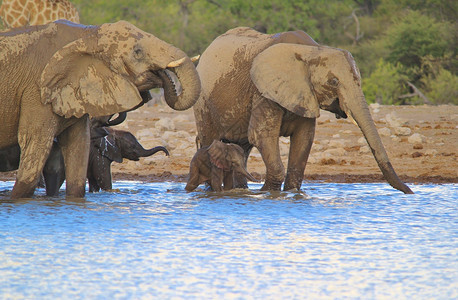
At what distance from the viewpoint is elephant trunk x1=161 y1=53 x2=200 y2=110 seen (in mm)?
6945

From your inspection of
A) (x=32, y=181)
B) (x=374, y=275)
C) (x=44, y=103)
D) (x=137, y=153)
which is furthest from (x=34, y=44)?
(x=374, y=275)

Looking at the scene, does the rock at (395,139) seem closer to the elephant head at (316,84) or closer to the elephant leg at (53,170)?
the elephant head at (316,84)

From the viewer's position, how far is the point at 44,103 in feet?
23.1

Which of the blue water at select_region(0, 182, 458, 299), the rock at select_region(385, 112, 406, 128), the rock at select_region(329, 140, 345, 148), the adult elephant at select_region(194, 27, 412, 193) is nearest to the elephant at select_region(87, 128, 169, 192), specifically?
the blue water at select_region(0, 182, 458, 299)

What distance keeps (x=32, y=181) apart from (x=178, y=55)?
1.54 m

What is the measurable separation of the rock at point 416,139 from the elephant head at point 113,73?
631cm

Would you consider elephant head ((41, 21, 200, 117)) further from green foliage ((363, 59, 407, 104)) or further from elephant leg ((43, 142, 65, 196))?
green foliage ((363, 59, 407, 104))

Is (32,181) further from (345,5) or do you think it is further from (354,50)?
(345,5)

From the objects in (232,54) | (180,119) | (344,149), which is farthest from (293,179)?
(180,119)

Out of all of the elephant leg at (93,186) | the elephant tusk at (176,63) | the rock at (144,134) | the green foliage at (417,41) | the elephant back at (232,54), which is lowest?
the elephant leg at (93,186)

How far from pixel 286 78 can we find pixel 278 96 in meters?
0.20

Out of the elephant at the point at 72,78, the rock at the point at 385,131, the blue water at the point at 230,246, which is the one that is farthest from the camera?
the rock at the point at 385,131

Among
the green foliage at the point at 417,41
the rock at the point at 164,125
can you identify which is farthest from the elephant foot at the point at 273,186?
the green foliage at the point at 417,41

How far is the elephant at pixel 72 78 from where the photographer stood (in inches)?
276
